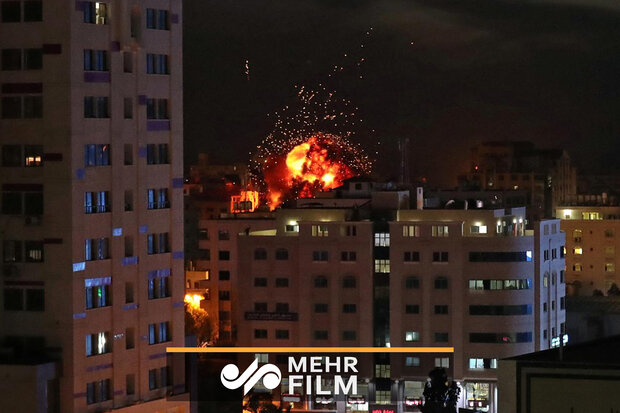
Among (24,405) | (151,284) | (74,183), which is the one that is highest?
(74,183)

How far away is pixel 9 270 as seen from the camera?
13984 mm

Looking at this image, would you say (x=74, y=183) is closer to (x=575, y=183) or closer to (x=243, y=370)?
(x=243, y=370)

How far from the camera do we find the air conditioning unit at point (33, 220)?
45.5 ft

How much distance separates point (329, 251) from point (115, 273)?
56.4ft

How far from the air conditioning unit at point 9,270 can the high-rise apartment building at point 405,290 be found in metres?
15.3

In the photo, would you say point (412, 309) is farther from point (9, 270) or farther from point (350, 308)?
point (9, 270)

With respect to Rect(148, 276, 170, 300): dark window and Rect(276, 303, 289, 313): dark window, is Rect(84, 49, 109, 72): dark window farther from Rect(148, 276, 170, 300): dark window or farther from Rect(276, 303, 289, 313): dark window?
Rect(276, 303, 289, 313): dark window

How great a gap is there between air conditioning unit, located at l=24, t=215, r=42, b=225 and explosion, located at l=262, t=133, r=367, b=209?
26.9m

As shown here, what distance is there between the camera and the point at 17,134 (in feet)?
45.5

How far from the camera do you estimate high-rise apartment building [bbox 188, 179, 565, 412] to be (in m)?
30.0

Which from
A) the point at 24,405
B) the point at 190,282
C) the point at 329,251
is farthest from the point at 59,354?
the point at 190,282

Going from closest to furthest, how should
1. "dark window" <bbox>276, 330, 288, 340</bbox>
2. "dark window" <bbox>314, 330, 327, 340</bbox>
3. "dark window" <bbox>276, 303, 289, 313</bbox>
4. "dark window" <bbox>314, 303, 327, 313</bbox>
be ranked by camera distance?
"dark window" <bbox>314, 330, 327, 340</bbox> < "dark window" <bbox>314, 303, 327, 313</bbox> < "dark window" <bbox>276, 330, 288, 340</bbox> < "dark window" <bbox>276, 303, 289, 313</bbox>

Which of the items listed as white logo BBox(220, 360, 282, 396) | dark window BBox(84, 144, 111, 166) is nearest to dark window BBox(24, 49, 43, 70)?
dark window BBox(84, 144, 111, 166)

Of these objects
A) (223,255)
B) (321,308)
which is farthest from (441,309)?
(223,255)
